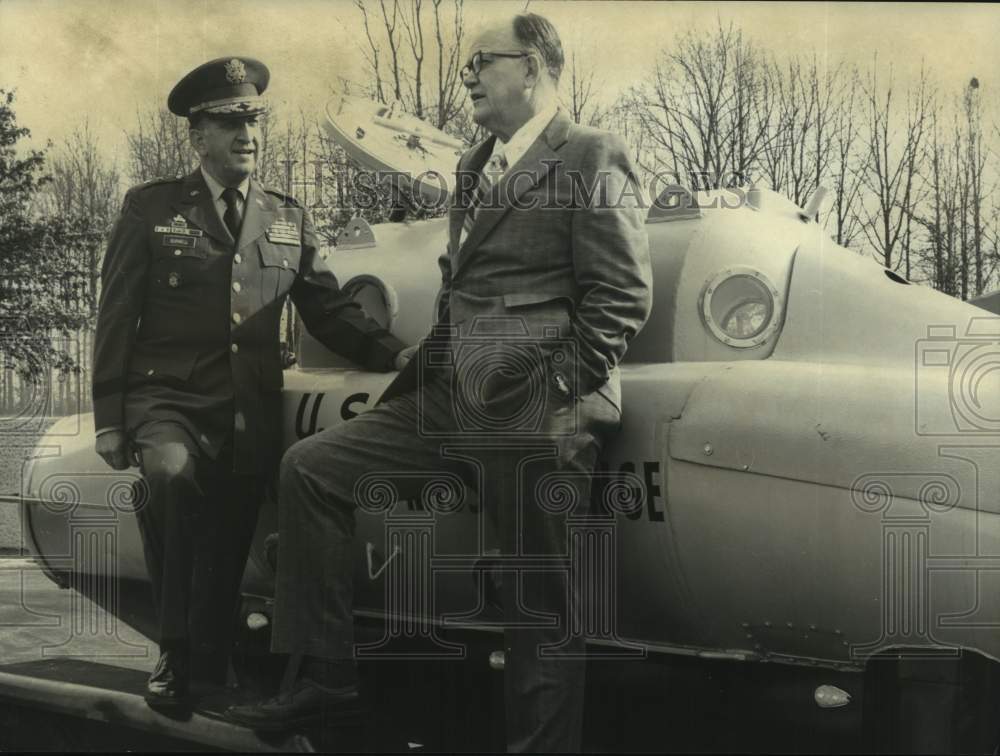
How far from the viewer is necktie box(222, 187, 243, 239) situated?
414 centimetres

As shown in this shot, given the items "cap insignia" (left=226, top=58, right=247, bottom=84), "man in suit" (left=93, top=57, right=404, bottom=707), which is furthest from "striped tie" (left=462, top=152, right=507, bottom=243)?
"cap insignia" (left=226, top=58, right=247, bottom=84)

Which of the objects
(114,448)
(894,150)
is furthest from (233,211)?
(894,150)

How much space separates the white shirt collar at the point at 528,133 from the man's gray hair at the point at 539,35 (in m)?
0.14

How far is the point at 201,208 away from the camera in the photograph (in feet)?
13.6

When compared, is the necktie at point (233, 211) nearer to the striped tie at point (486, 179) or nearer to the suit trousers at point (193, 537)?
the suit trousers at point (193, 537)

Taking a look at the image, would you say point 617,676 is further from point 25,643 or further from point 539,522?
point 25,643

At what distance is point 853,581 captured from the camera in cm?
337

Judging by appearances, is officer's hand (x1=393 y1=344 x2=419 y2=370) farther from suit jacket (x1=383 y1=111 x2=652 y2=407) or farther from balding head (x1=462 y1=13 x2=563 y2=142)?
balding head (x1=462 y1=13 x2=563 y2=142)

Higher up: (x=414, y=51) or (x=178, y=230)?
(x=414, y=51)

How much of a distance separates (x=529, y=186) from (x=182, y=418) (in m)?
1.33

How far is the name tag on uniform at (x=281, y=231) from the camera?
4121 mm

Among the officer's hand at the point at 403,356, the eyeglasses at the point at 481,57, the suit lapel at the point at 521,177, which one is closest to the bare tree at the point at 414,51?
the eyeglasses at the point at 481,57

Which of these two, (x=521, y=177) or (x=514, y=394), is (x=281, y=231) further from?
(x=514, y=394)

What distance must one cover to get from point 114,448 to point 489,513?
1248mm
